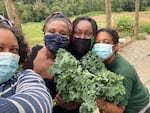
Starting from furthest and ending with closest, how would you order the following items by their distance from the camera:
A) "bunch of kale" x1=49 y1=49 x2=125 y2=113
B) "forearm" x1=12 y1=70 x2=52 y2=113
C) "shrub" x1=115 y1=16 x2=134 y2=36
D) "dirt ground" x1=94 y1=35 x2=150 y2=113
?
"shrub" x1=115 y1=16 x2=134 y2=36 < "dirt ground" x1=94 y1=35 x2=150 y2=113 < "bunch of kale" x1=49 y1=49 x2=125 y2=113 < "forearm" x1=12 y1=70 x2=52 y2=113

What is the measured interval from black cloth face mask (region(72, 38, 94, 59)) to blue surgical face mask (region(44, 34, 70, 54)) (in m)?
0.09

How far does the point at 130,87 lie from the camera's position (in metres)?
2.24

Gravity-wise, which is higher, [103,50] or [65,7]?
[103,50]

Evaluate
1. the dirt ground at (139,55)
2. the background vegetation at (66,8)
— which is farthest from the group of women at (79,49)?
the background vegetation at (66,8)

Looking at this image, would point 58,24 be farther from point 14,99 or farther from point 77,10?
point 77,10

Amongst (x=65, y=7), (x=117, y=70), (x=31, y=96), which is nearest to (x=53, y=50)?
(x=117, y=70)

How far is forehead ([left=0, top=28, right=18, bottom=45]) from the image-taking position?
1.22 metres

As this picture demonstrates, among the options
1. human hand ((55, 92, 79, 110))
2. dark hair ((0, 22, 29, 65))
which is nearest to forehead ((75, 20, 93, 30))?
human hand ((55, 92, 79, 110))

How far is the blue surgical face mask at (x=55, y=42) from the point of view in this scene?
6.28 ft

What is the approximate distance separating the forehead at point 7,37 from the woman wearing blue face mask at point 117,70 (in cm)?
92

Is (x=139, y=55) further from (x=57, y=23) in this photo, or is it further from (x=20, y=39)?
(x=20, y=39)

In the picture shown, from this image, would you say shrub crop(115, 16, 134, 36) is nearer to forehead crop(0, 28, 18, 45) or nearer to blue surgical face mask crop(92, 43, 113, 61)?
blue surgical face mask crop(92, 43, 113, 61)

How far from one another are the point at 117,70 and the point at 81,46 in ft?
1.06

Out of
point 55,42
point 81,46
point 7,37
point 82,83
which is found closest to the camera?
point 7,37
